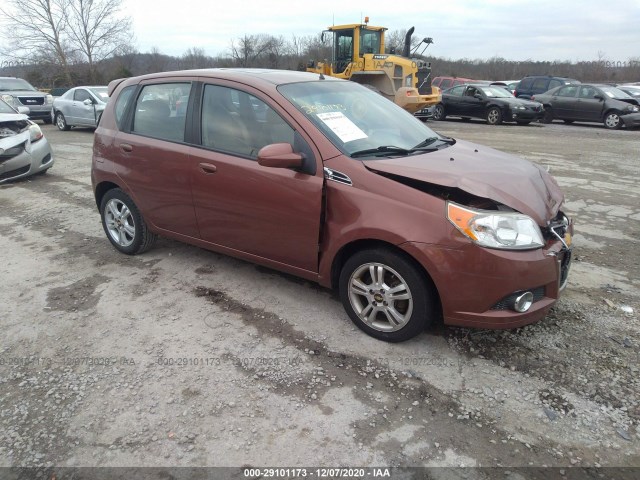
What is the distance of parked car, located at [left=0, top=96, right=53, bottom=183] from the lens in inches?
310

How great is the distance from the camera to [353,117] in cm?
360

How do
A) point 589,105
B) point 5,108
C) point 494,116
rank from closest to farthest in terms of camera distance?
1. point 5,108
2. point 589,105
3. point 494,116

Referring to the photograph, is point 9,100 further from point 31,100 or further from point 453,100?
point 453,100

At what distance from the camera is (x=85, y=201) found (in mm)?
6961

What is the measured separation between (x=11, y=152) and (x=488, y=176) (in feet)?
26.8

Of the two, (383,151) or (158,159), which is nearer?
(383,151)

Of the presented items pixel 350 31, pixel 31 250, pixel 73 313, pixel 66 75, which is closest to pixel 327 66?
pixel 350 31

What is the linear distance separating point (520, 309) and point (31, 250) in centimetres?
494

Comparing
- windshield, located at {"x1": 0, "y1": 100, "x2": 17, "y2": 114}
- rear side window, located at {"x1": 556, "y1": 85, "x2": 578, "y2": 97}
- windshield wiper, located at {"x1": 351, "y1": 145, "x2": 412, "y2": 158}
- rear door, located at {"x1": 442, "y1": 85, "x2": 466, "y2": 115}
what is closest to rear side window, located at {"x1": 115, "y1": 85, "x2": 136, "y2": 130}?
windshield wiper, located at {"x1": 351, "y1": 145, "x2": 412, "y2": 158}

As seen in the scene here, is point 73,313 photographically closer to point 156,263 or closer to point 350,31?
point 156,263

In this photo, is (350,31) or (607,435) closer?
(607,435)

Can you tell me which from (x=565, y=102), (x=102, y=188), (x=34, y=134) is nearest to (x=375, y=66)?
(x=565, y=102)

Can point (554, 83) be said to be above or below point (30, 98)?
above

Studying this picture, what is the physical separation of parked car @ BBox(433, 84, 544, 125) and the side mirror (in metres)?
15.9
